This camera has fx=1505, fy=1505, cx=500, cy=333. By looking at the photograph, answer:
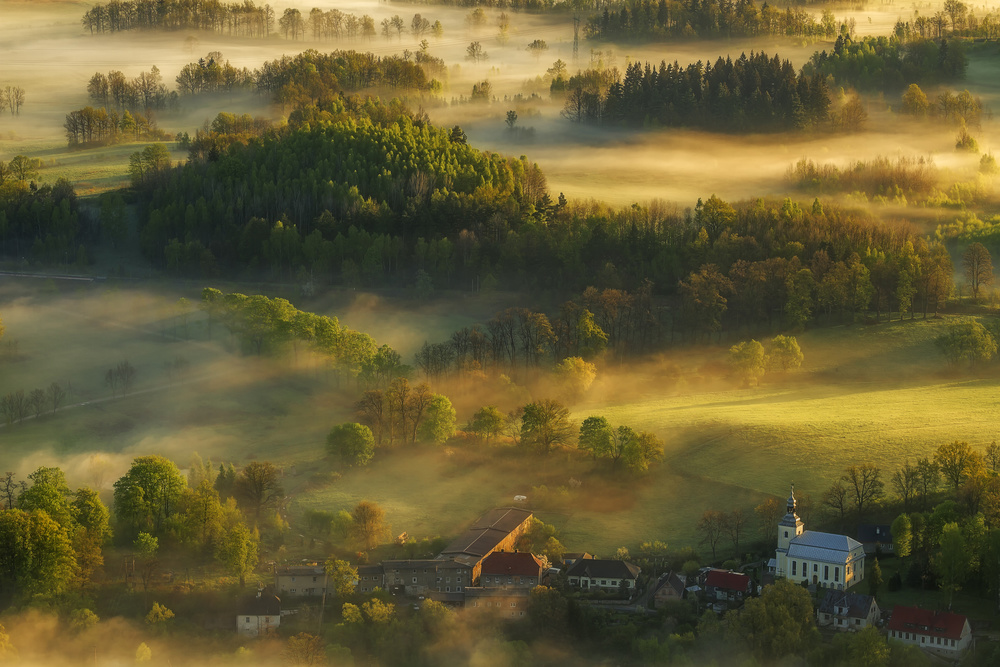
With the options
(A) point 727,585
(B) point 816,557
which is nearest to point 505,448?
(A) point 727,585

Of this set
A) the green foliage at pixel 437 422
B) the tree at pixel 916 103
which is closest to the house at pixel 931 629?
the green foliage at pixel 437 422

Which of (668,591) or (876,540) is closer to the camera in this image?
(668,591)

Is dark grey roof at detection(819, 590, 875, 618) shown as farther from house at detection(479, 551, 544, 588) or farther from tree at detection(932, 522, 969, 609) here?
house at detection(479, 551, 544, 588)

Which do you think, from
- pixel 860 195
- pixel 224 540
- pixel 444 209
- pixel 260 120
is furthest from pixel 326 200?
pixel 224 540

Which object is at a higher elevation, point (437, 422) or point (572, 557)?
point (437, 422)

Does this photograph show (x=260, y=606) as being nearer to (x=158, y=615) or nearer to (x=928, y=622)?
(x=158, y=615)

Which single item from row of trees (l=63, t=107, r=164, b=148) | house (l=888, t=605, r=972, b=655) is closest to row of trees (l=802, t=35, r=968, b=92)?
row of trees (l=63, t=107, r=164, b=148)

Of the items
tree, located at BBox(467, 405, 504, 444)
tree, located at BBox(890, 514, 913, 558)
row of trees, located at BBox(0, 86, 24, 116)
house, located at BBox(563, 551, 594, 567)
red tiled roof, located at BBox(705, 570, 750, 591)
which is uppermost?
row of trees, located at BBox(0, 86, 24, 116)
